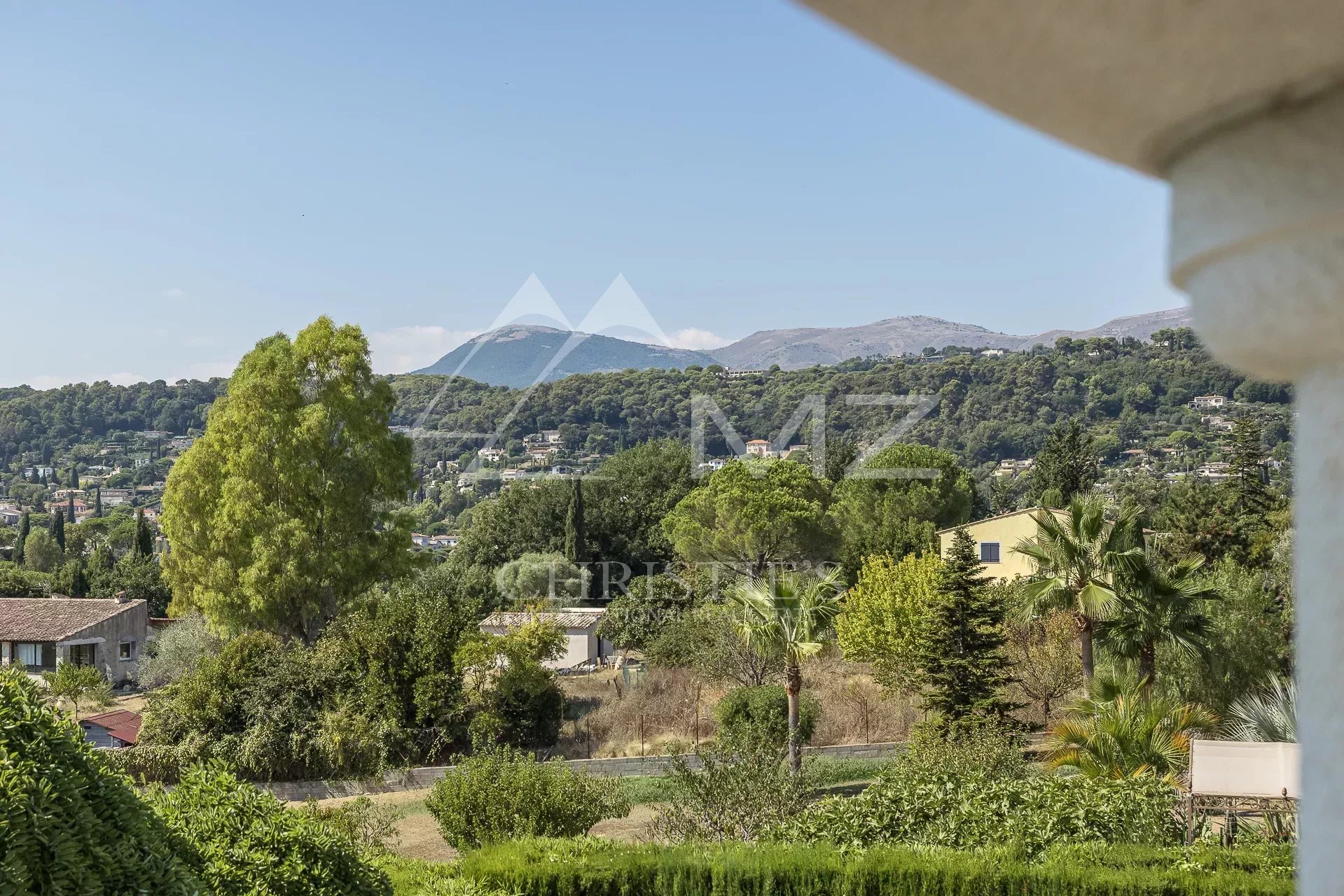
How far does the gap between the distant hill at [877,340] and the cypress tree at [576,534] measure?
175 feet

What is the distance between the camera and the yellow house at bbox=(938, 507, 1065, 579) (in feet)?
79.5

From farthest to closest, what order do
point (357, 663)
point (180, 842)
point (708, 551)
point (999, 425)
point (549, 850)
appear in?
point (999, 425) → point (708, 551) → point (357, 663) → point (549, 850) → point (180, 842)

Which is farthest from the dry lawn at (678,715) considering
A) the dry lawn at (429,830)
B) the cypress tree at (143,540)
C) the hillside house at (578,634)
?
the cypress tree at (143,540)

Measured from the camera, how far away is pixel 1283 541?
20.7 m

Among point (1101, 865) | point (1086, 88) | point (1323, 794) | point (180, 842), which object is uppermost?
point (1086, 88)

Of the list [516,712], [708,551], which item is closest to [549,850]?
[516,712]

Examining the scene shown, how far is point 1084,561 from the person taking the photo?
13844 millimetres

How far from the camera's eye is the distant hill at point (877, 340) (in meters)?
89.3

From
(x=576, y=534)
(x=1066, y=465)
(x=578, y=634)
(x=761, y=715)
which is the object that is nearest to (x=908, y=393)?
(x=1066, y=465)

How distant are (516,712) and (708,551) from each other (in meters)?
11.8

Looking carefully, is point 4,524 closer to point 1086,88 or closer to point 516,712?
point 516,712

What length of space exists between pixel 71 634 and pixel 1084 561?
947 inches

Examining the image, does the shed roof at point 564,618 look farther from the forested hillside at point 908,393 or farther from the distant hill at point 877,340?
the distant hill at point 877,340

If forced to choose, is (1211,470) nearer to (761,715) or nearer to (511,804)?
(761,715)
